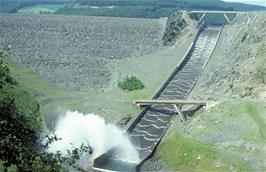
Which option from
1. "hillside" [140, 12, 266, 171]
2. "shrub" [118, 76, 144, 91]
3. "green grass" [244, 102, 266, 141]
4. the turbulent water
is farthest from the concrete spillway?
"green grass" [244, 102, 266, 141]

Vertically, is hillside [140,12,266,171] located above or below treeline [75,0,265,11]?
below

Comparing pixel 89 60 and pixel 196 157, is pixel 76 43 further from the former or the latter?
pixel 196 157

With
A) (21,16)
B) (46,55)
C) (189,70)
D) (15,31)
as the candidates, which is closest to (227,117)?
(189,70)

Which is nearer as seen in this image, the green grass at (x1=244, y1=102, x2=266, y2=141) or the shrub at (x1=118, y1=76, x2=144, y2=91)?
the green grass at (x1=244, y1=102, x2=266, y2=141)

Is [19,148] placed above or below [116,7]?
below

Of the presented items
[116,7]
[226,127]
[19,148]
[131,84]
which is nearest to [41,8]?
[116,7]

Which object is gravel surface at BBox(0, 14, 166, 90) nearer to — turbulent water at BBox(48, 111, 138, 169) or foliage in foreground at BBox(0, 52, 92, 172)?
turbulent water at BBox(48, 111, 138, 169)
